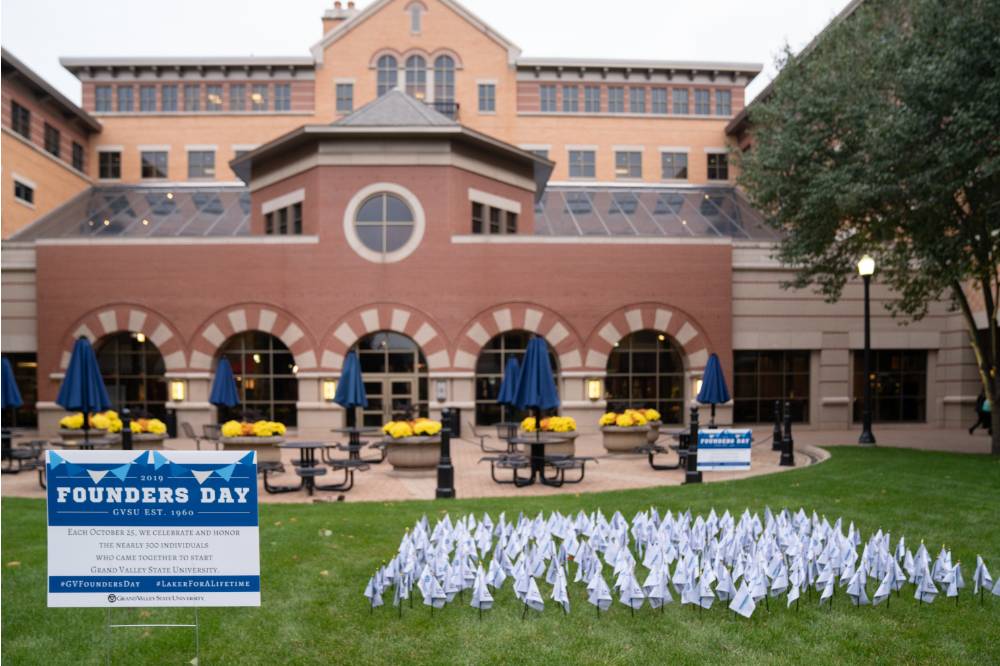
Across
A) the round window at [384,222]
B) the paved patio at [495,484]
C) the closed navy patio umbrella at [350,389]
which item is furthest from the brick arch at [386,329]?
the closed navy patio umbrella at [350,389]

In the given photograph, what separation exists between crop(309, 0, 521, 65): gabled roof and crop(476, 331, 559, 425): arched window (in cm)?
1785

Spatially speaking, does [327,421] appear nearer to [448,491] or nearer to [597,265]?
[597,265]

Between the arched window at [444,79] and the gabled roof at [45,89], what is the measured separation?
17.2m

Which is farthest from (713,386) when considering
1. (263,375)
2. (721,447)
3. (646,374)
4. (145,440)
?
(263,375)

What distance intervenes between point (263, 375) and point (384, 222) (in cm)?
715

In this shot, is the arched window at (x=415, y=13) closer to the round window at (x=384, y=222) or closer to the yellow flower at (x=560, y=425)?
the round window at (x=384, y=222)

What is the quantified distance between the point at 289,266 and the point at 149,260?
5.07m

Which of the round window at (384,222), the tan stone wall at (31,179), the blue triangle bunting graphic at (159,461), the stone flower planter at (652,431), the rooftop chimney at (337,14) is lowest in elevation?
the stone flower planter at (652,431)

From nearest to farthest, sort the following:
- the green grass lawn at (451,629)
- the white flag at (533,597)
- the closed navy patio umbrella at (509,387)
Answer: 1. the green grass lawn at (451,629)
2. the white flag at (533,597)
3. the closed navy patio umbrella at (509,387)

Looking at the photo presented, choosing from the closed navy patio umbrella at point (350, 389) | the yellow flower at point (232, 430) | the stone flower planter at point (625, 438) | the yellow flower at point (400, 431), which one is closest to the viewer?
the yellow flower at point (400, 431)

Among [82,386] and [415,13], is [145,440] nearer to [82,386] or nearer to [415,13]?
[82,386]

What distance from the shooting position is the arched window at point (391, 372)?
83.3 ft

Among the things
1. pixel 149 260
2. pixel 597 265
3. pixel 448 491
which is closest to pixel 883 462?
pixel 448 491

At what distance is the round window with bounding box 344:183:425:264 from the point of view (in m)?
25.0
